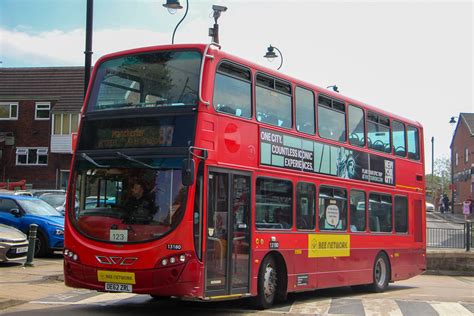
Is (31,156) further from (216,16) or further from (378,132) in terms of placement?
(378,132)

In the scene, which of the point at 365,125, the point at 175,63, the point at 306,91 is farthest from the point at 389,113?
the point at 175,63

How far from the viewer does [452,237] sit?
77.3ft

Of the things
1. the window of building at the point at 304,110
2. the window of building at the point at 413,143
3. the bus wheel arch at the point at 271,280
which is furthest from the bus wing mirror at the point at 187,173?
the window of building at the point at 413,143

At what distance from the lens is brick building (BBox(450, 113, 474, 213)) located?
60.8 meters

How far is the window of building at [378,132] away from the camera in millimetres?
15315

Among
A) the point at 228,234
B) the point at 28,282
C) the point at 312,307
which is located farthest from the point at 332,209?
the point at 28,282

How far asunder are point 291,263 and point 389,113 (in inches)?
250

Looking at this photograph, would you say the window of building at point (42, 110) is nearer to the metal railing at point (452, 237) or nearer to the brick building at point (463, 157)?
the metal railing at point (452, 237)

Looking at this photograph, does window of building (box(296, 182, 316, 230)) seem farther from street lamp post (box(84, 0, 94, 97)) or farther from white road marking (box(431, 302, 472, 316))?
street lamp post (box(84, 0, 94, 97))

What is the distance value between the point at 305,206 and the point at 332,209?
3.93 ft

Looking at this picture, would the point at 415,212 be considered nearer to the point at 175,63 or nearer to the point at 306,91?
the point at 306,91

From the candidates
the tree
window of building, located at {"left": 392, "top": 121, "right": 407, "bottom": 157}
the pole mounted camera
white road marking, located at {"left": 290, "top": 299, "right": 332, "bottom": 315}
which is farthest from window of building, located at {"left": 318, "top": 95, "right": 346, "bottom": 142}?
the tree

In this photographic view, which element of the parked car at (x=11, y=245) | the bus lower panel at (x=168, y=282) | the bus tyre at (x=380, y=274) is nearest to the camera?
the bus lower panel at (x=168, y=282)

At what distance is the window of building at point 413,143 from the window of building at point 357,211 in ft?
10.6
